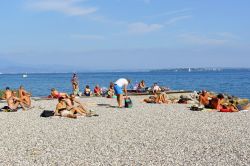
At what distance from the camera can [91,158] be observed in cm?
1146

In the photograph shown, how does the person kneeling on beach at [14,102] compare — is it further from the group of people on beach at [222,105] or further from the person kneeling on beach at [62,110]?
the group of people on beach at [222,105]

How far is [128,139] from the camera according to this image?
14195 mm

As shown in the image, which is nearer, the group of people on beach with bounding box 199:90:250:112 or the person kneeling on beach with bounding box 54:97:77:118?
the person kneeling on beach with bounding box 54:97:77:118

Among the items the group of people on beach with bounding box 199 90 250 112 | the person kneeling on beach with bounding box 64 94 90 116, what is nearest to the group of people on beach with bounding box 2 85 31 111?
the person kneeling on beach with bounding box 64 94 90 116

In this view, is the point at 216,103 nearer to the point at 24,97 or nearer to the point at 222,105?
the point at 222,105

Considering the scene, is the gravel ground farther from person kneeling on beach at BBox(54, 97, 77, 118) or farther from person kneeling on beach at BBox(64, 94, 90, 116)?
person kneeling on beach at BBox(64, 94, 90, 116)

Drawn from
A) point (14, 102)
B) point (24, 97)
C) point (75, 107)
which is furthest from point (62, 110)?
point (24, 97)

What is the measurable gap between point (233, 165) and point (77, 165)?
3614 mm

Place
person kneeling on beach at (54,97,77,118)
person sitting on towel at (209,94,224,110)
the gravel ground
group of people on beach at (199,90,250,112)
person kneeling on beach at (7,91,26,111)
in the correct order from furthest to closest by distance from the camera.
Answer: person kneeling on beach at (7,91,26,111), person sitting on towel at (209,94,224,110), group of people on beach at (199,90,250,112), person kneeling on beach at (54,97,77,118), the gravel ground

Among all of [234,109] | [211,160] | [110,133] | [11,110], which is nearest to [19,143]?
[110,133]

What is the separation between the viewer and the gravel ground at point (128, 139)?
11312 mm

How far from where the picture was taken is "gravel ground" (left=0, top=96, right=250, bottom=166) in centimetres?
1131

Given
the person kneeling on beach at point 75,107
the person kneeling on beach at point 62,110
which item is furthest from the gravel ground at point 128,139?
the person kneeling on beach at point 75,107

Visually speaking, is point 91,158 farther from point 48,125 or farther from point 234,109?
point 234,109
